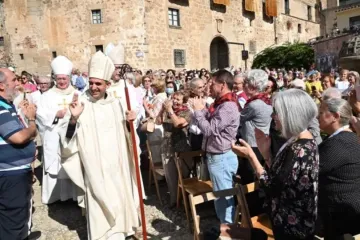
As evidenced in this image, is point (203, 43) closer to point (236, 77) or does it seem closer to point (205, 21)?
point (205, 21)

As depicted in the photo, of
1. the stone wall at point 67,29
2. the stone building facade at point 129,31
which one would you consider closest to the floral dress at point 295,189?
the stone building facade at point 129,31

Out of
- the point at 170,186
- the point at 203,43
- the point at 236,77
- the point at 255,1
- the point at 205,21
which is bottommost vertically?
the point at 170,186

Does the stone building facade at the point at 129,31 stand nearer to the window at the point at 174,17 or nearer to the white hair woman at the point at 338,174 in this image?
the window at the point at 174,17

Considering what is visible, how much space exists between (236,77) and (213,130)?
86.2 inches

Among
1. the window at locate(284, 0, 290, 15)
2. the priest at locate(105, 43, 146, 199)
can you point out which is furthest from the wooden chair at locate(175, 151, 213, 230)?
the window at locate(284, 0, 290, 15)

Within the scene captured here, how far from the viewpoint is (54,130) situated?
455 cm

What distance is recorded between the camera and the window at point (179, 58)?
2177cm

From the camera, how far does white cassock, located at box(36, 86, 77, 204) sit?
4547mm

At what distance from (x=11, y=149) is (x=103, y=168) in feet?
3.05

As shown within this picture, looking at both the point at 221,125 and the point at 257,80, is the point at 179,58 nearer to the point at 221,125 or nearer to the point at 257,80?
the point at 257,80

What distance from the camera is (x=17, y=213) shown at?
9.81ft

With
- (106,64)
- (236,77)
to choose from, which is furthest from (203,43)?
(106,64)

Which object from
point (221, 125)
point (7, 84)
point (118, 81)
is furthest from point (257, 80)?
point (118, 81)

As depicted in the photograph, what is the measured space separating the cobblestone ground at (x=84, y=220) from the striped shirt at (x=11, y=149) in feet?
4.45
